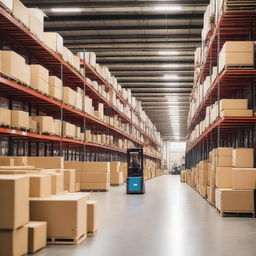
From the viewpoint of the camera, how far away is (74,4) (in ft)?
43.8

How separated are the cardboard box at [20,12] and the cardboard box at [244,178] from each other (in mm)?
5362

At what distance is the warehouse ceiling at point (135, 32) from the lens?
44.0 ft

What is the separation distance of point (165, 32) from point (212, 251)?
11962mm

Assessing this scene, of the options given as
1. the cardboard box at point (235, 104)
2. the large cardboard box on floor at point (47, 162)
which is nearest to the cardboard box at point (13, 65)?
the large cardboard box on floor at point (47, 162)

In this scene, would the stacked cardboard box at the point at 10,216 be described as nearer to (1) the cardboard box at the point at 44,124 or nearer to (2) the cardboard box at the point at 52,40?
(1) the cardboard box at the point at 44,124

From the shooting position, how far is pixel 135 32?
16172mm

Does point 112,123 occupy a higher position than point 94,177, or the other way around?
point 112,123

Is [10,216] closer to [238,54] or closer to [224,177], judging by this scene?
[224,177]

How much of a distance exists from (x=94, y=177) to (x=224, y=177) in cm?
729

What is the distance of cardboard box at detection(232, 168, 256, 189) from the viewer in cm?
862


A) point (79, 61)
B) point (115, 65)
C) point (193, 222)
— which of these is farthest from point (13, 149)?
point (115, 65)

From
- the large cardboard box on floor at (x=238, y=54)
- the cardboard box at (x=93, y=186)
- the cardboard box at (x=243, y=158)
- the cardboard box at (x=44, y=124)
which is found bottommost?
the cardboard box at (x=93, y=186)

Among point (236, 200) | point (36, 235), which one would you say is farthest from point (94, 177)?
point (36, 235)

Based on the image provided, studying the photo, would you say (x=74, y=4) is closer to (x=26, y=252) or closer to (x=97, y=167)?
(x=97, y=167)
